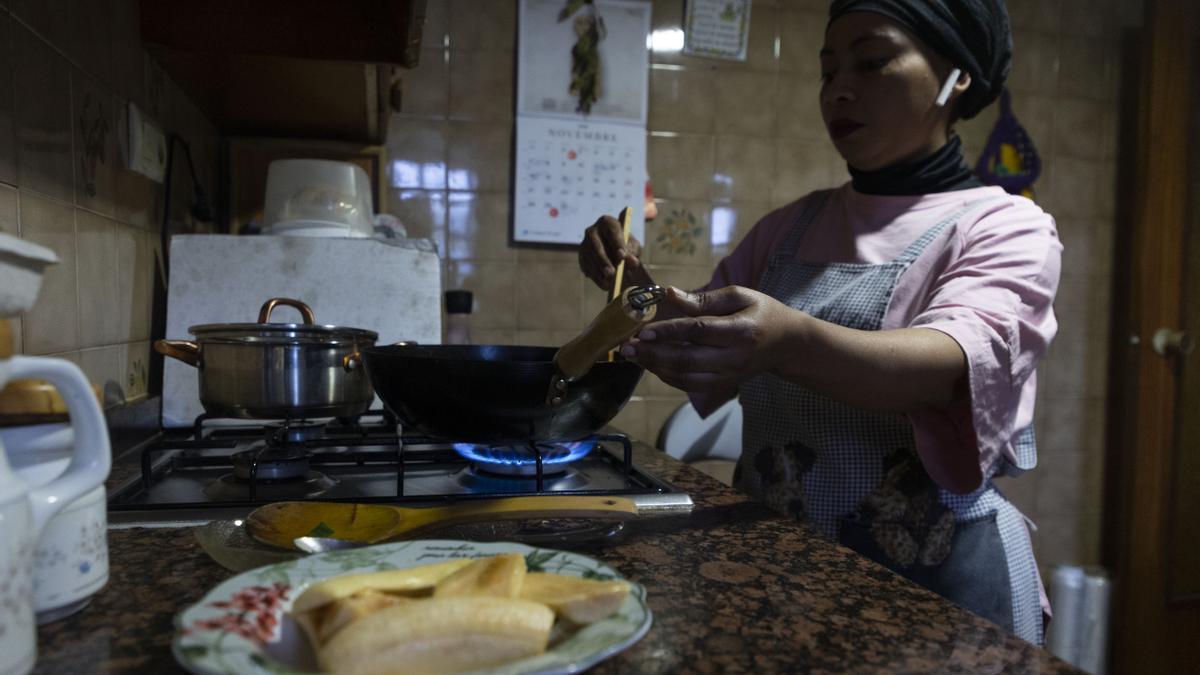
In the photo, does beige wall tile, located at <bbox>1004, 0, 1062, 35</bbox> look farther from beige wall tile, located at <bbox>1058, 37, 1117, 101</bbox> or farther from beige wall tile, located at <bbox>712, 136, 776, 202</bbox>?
beige wall tile, located at <bbox>712, 136, 776, 202</bbox>

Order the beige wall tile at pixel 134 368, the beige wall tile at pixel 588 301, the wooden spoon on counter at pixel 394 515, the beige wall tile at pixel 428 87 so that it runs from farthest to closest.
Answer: the beige wall tile at pixel 588 301
the beige wall tile at pixel 428 87
the beige wall tile at pixel 134 368
the wooden spoon on counter at pixel 394 515

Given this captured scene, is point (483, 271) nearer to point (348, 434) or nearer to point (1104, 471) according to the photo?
point (348, 434)

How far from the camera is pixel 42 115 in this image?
0.77m

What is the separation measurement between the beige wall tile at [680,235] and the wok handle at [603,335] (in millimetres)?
1301

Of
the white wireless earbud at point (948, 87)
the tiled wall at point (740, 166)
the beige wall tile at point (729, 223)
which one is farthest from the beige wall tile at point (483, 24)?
the white wireless earbud at point (948, 87)

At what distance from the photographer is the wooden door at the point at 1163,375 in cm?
182

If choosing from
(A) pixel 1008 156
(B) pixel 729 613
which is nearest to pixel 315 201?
(B) pixel 729 613

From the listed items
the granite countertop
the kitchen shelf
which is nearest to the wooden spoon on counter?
the granite countertop

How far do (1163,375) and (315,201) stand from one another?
1.99 metres

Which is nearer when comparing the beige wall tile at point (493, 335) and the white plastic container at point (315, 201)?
the white plastic container at point (315, 201)

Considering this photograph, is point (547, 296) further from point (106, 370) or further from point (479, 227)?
point (106, 370)

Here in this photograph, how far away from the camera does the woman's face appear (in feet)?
3.13

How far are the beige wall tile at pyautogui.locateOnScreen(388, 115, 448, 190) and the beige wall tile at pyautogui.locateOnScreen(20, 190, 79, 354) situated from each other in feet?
3.17

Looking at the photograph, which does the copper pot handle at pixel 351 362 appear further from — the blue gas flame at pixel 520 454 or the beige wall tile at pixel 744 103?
the beige wall tile at pixel 744 103
